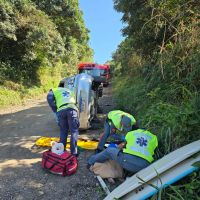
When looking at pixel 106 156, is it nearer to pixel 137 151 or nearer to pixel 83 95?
pixel 137 151

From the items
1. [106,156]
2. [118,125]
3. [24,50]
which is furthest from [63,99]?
[24,50]

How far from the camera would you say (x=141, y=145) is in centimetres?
475

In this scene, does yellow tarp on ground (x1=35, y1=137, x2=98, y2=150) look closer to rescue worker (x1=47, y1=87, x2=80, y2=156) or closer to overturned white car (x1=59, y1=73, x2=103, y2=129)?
rescue worker (x1=47, y1=87, x2=80, y2=156)

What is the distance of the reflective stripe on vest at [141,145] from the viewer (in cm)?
470

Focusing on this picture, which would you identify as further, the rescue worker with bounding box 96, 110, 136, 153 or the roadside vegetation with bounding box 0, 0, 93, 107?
the roadside vegetation with bounding box 0, 0, 93, 107

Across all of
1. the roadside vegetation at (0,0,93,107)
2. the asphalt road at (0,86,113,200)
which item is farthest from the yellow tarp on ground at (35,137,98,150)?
the roadside vegetation at (0,0,93,107)

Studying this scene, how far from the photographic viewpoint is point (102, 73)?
21.4 meters

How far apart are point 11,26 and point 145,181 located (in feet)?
43.5

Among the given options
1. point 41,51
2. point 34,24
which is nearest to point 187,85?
point 34,24

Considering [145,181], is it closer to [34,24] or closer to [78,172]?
[78,172]

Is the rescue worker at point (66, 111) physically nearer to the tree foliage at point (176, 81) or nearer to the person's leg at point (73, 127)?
the person's leg at point (73, 127)

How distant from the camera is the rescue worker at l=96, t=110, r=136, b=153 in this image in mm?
5578

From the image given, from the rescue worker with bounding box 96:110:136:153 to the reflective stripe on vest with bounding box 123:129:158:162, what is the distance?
727 millimetres

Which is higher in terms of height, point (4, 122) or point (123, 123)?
point (123, 123)
